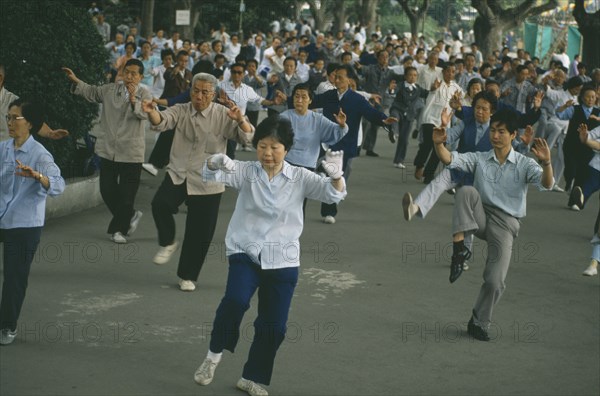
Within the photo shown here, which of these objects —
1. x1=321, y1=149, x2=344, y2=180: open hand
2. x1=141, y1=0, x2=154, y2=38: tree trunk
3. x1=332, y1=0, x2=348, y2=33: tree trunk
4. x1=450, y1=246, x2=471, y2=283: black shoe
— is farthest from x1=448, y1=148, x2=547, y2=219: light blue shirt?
x1=332, y1=0, x2=348, y2=33: tree trunk

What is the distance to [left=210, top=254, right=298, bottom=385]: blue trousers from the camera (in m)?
6.16

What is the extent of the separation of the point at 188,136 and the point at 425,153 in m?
7.57

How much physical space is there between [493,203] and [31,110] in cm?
339

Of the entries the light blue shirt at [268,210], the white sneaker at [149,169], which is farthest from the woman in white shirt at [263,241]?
the white sneaker at [149,169]

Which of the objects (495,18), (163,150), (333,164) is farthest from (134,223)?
(495,18)

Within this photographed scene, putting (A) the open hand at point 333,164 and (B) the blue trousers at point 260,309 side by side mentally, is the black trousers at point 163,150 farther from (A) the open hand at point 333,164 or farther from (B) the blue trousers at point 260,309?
(A) the open hand at point 333,164

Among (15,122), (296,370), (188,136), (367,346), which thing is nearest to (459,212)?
(367,346)

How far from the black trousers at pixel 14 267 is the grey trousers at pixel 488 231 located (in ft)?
9.86

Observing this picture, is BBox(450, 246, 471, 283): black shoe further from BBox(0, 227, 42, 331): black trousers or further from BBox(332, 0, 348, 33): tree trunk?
BBox(332, 0, 348, 33): tree trunk

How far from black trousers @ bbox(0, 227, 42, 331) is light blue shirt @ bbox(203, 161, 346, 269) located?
5.04ft

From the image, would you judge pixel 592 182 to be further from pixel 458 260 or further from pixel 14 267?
pixel 14 267

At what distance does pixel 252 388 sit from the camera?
20.7 feet

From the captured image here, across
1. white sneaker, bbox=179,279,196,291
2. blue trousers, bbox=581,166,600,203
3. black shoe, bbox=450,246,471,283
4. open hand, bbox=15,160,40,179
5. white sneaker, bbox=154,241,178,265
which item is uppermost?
open hand, bbox=15,160,40,179

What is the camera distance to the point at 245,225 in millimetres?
6254
